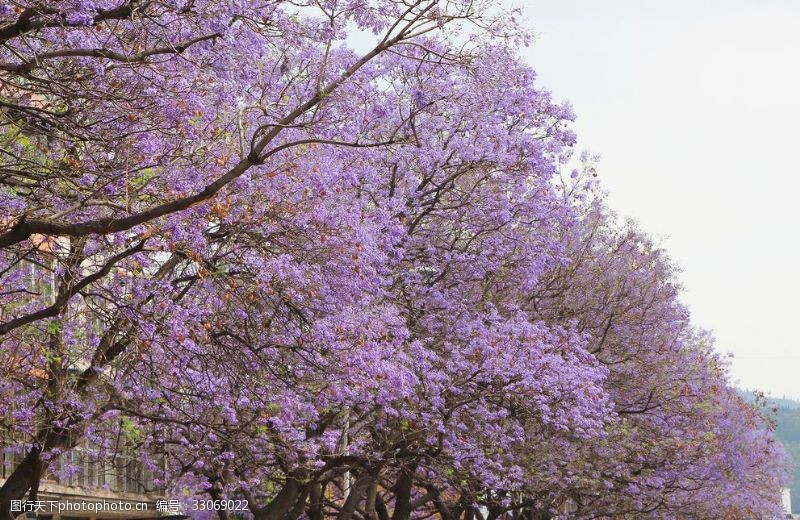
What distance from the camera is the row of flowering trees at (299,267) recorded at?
40.3ft

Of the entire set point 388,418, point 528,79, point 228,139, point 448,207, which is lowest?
point 388,418

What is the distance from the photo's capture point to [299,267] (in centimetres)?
1557

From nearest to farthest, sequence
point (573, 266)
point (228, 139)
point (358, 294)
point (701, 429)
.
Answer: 1. point (228, 139)
2. point (358, 294)
3. point (573, 266)
4. point (701, 429)

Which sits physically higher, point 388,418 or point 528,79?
point 528,79

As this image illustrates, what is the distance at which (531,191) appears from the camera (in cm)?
2192

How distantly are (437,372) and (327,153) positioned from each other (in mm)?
4011

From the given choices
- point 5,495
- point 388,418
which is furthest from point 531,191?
point 5,495

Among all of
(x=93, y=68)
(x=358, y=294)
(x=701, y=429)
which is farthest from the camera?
(x=701, y=429)

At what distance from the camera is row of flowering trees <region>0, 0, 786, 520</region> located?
12.3 m

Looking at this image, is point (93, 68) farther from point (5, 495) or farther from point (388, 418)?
point (388, 418)

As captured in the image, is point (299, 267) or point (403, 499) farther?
point (403, 499)

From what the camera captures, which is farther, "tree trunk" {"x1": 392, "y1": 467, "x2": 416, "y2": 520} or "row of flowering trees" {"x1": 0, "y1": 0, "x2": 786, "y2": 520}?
"tree trunk" {"x1": 392, "y1": 467, "x2": 416, "y2": 520}

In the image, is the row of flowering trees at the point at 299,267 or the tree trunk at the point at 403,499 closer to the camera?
the row of flowering trees at the point at 299,267

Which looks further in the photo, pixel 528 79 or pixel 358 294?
pixel 528 79
